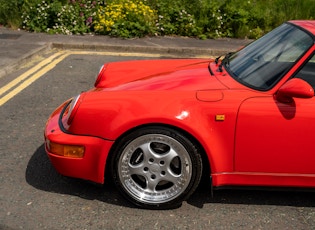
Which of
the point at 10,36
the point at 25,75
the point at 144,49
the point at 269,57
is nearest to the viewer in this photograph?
the point at 269,57

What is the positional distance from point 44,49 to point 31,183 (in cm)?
541

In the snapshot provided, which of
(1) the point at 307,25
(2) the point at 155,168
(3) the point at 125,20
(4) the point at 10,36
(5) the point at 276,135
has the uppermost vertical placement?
(1) the point at 307,25

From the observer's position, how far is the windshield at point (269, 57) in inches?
117

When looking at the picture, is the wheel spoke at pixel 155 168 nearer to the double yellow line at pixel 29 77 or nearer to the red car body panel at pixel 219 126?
the red car body panel at pixel 219 126

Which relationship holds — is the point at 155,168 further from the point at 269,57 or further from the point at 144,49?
the point at 144,49

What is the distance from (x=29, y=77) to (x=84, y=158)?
13.1 ft

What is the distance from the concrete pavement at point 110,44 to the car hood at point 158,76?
13.8 feet

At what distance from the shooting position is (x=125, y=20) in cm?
976

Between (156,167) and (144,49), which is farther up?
(156,167)

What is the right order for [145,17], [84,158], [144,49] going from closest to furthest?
1. [84,158]
2. [144,49]
3. [145,17]

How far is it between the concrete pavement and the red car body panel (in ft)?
16.9

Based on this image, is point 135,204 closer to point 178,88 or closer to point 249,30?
point 178,88

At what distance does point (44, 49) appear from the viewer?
828 cm

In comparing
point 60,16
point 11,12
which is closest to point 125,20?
point 60,16
